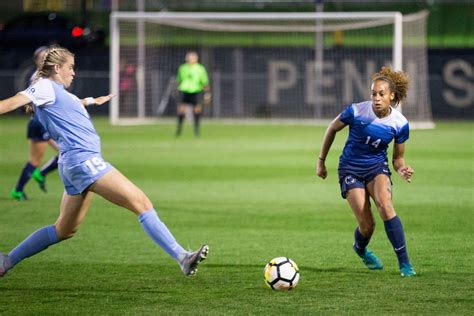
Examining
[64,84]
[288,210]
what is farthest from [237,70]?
[64,84]

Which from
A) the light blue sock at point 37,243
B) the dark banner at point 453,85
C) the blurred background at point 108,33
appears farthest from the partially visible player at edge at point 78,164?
the dark banner at point 453,85

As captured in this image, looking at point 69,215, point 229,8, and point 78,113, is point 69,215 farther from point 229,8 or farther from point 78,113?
point 229,8

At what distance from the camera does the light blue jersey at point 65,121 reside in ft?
24.2

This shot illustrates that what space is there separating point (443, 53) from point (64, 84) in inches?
1108

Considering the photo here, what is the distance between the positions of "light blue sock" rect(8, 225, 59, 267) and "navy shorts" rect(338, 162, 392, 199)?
250cm

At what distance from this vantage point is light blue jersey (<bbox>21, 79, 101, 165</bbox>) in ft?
24.2

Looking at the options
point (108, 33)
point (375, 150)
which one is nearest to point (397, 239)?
point (375, 150)

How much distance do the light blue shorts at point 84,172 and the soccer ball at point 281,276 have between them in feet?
4.92

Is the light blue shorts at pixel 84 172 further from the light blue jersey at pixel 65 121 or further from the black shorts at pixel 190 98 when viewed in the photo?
the black shorts at pixel 190 98

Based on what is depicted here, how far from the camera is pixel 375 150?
8578mm

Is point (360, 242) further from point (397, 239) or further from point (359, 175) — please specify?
point (359, 175)

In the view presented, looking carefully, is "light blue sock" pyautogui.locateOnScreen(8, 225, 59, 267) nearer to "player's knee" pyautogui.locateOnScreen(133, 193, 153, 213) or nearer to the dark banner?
"player's knee" pyautogui.locateOnScreen(133, 193, 153, 213)

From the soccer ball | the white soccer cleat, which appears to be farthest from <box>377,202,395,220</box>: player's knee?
the white soccer cleat

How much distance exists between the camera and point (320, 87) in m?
32.8
